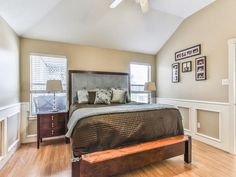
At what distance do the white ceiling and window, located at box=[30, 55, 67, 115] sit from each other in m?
0.54

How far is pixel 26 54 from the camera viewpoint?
3.39 metres

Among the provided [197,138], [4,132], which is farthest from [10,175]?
[197,138]

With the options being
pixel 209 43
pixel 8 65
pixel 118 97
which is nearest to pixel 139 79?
pixel 118 97

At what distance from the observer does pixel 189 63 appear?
3.68 metres

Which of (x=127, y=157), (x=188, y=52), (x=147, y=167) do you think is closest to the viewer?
(x=127, y=157)

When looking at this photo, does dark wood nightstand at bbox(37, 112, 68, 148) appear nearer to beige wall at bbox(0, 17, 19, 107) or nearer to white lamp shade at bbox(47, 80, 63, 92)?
white lamp shade at bbox(47, 80, 63, 92)

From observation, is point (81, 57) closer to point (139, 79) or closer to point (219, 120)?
point (139, 79)

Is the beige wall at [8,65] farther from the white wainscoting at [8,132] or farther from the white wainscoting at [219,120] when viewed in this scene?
the white wainscoting at [219,120]

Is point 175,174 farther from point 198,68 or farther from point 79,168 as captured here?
point 198,68

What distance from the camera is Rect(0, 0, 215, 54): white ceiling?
2.63m

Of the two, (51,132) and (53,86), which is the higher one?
(53,86)

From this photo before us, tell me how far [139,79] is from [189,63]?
1.59 meters

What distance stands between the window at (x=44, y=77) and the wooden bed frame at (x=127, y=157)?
2287 mm

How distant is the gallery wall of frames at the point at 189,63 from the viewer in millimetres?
3363
